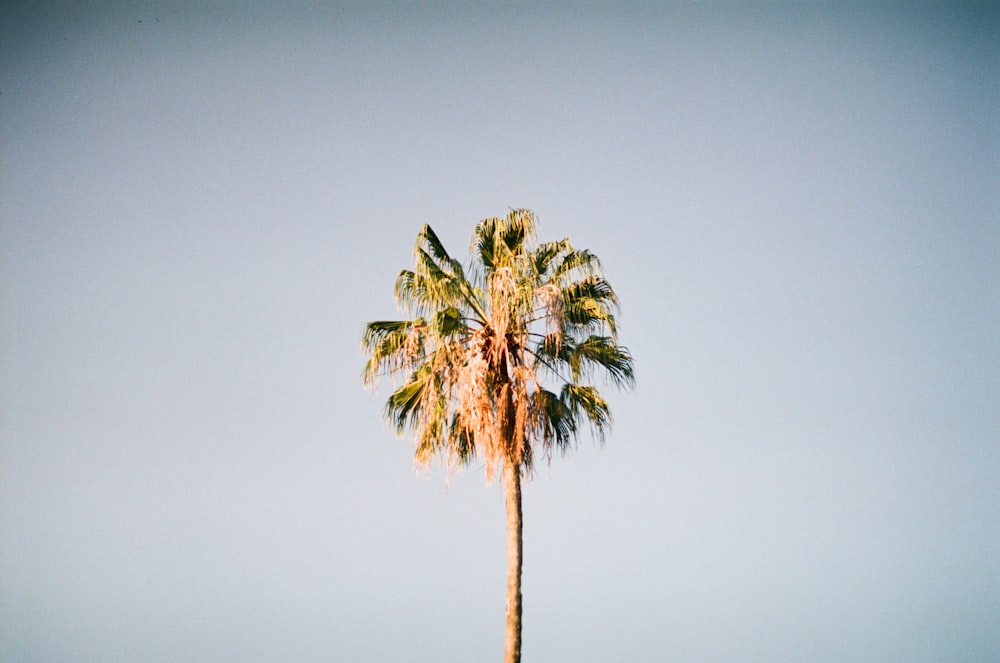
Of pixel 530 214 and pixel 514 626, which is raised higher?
pixel 530 214

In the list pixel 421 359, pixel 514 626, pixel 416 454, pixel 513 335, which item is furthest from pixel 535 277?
pixel 514 626

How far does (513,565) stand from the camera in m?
18.4

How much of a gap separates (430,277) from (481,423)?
10.0ft

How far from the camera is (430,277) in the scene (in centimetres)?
1945

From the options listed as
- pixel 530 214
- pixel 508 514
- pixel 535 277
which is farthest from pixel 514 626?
pixel 530 214

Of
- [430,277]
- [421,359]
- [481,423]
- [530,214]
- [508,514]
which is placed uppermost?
[530,214]

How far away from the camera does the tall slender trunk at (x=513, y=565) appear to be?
1803 centimetres

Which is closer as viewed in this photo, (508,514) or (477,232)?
(508,514)

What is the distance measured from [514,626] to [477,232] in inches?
294

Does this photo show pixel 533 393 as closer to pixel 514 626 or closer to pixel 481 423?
pixel 481 423

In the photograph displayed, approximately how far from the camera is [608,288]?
19.9m

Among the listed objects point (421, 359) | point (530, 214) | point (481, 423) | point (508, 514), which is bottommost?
point (508, 514)

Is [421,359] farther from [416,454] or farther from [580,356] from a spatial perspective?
[580,356]

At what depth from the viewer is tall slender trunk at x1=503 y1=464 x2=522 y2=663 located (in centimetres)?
1803
